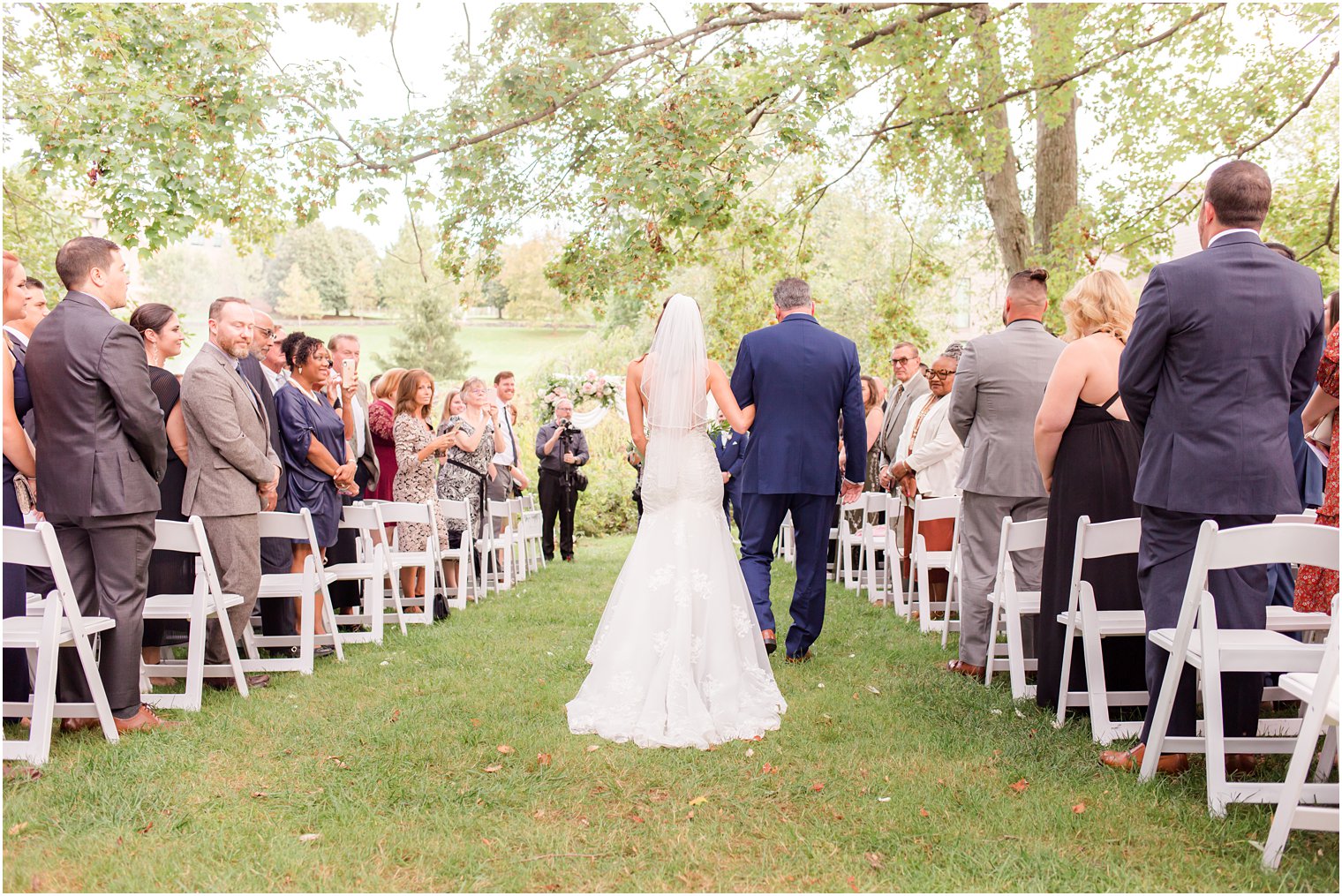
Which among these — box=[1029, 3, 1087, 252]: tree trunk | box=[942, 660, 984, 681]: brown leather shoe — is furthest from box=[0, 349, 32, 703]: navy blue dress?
box=[1029, 3, 1087, 252]: tree trunk

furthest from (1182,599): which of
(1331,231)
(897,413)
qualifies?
(1331,231)

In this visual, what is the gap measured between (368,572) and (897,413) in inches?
187

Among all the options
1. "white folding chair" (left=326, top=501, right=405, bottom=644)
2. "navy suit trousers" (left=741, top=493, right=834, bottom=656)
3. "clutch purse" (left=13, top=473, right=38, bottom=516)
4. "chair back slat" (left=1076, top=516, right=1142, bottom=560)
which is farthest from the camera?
"white folding chair" (left=326, top=501, right=405, bottom=644)

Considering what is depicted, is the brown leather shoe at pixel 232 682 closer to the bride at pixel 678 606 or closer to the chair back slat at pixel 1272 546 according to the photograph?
the bride at pixel 678 606

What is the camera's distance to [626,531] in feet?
63.0

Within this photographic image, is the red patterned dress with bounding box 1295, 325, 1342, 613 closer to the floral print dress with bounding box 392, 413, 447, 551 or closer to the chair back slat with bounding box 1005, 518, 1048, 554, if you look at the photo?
the chair back slat with bounding box 1005, 518, 1048, 554

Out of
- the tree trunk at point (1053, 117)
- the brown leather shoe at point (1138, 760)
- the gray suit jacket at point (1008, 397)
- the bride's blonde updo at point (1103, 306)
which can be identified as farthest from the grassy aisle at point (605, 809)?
the tree trunk at point (1053, 117)

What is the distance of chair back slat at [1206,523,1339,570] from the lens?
10.8 ft

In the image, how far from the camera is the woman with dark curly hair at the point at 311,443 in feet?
22.2

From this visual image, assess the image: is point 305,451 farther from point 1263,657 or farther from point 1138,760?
point 1263,657

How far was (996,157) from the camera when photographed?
11.4 metres

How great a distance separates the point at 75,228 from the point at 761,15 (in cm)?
1261

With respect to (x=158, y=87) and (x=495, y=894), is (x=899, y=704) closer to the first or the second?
(x=495, y=894)

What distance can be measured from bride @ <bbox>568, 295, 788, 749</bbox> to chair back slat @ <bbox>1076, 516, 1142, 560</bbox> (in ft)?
5.36
